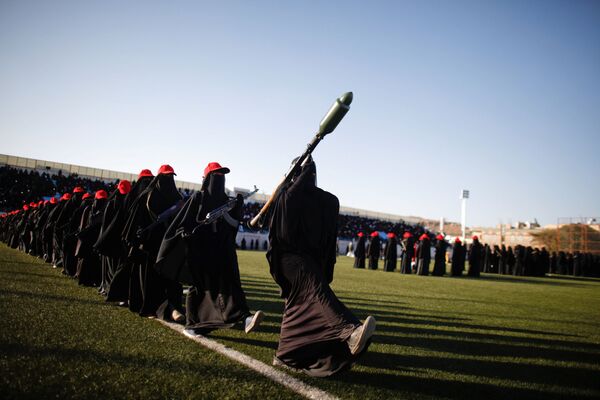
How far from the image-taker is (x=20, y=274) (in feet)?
28.9

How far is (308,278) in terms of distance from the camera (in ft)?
11.8

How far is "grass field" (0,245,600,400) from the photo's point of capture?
292 cm

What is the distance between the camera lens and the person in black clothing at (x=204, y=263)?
15.0ft

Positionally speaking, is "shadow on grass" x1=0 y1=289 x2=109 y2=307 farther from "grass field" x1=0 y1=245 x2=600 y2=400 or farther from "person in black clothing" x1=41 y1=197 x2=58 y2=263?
Answer: "person in black clothing" x1=41 y1=197 x2=58 y2=263

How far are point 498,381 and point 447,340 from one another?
1671 millimetres

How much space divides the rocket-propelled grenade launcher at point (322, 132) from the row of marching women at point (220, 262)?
0.26ft

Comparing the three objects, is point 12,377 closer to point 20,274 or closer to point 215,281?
point 215,281

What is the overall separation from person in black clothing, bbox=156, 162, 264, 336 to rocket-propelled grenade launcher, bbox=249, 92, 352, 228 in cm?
108

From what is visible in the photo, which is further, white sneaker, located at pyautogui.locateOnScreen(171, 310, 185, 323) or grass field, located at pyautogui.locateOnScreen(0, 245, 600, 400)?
white sneaker, located at pyautogui.locateOnScreen(171, 310, 185, 323)

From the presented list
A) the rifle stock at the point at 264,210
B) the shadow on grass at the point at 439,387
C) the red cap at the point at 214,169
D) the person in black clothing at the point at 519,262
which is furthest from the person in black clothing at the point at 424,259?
the rifle stock at the point at 264,210

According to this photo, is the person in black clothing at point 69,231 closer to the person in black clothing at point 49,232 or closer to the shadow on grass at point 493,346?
the person in black clothing at point 49,232

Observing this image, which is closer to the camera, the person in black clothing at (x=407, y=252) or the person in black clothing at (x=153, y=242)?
the person in black clothing at (x=153, y=242)

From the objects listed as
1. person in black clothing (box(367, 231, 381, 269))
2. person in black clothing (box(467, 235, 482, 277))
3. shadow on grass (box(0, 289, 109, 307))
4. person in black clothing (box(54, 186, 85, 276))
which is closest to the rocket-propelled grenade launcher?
shadow on grass (box(0, 289, 109, 307))

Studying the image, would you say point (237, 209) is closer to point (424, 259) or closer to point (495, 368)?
point (495, 368)
